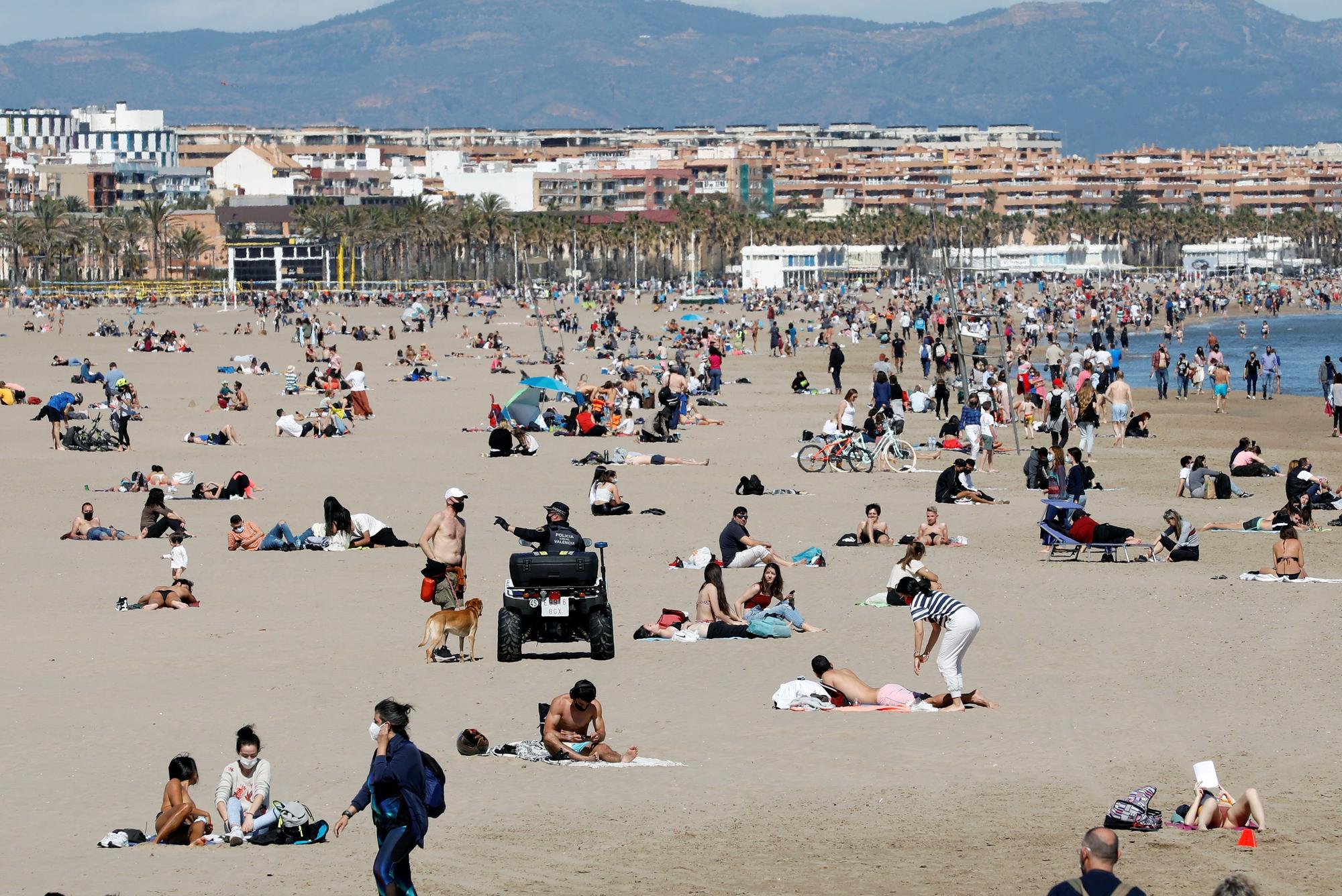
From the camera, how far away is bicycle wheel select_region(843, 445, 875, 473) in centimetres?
2409

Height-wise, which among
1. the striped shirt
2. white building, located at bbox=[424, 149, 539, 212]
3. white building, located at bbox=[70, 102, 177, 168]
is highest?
white building, located at bbox=[70, 102, 177, 168]

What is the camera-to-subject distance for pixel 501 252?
417ft

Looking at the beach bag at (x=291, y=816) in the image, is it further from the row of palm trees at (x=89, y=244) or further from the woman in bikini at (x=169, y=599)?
the row of palm trees at (x=89, y=244)

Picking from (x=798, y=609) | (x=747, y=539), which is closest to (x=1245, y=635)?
(x=798, y=609)

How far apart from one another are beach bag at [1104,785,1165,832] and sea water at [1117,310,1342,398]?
3421 cm

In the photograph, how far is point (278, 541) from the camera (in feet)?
57.9

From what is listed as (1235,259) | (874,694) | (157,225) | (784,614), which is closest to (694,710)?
(874,694)

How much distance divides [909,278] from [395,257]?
108 feet

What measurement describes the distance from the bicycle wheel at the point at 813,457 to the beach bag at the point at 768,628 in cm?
1061

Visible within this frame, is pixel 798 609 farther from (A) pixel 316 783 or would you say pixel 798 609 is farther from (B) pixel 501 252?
(B) pixel 501 252

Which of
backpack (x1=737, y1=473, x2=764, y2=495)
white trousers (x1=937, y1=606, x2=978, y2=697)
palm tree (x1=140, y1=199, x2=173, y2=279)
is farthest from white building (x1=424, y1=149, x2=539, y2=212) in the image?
white trousers (x1=937, y1=606, x2=978, y2=697)

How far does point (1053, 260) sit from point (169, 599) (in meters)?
124

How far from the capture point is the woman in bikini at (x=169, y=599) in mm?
14492

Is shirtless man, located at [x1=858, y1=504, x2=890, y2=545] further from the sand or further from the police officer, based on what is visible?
the police officer
